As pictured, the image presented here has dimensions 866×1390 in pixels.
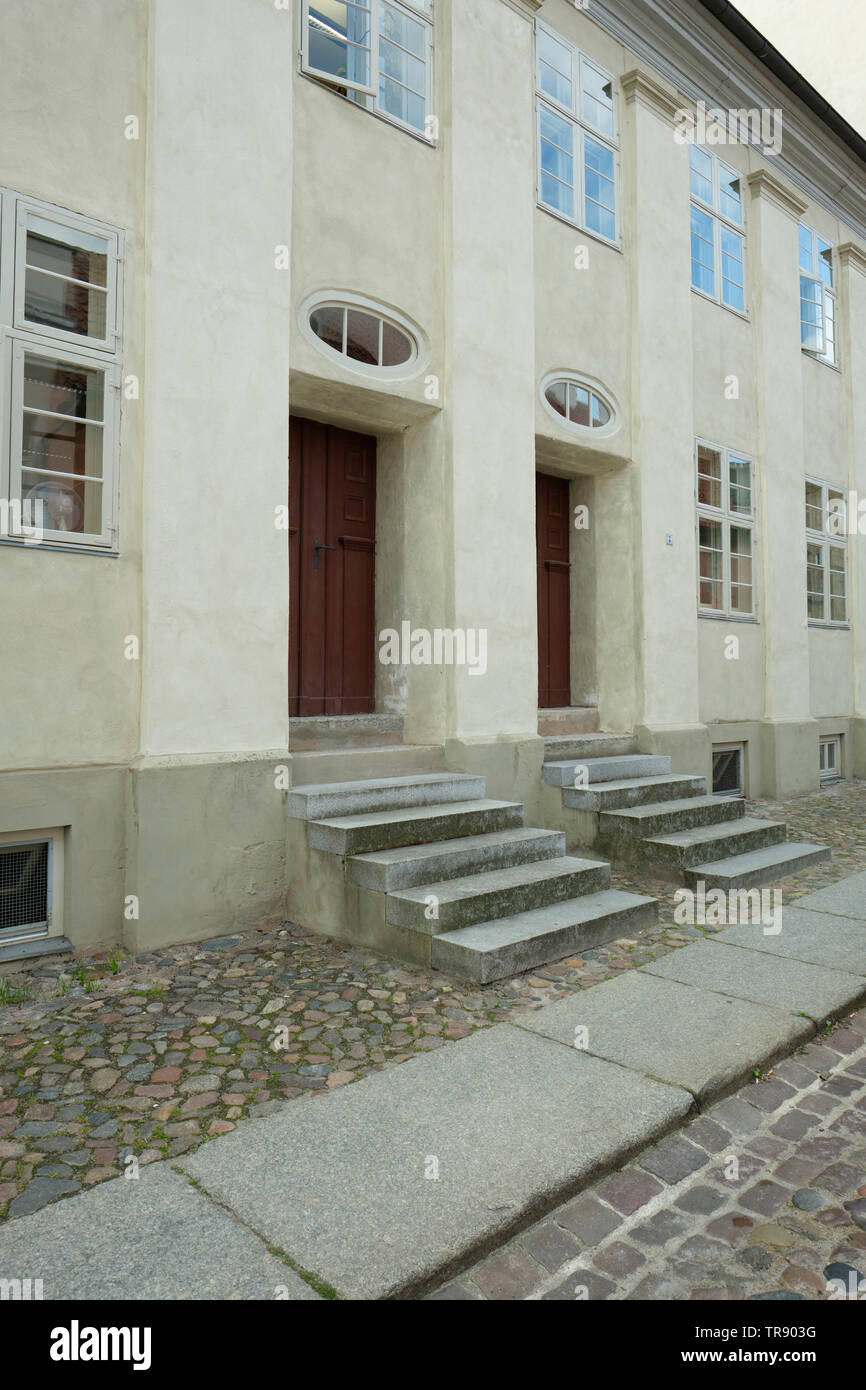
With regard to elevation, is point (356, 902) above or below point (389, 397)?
below

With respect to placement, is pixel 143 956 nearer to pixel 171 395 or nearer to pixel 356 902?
pixel 356 902

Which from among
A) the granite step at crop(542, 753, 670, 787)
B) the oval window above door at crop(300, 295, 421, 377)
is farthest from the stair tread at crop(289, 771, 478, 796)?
the oval window above door at crop(300, 295, 421, 377)

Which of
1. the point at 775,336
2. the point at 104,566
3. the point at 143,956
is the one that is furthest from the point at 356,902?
the point at 775,336

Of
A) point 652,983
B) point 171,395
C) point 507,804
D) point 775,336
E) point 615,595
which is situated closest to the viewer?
point 652,983

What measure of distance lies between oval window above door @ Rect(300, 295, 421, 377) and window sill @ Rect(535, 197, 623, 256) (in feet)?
7.48

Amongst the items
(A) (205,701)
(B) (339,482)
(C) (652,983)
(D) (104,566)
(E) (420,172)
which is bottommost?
(C) (652,983)

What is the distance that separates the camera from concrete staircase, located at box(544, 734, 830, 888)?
614 centimetres

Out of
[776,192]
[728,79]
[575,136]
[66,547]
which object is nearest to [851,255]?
[776,192]

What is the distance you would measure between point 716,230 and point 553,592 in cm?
502

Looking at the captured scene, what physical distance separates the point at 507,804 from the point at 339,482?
2.98 metres

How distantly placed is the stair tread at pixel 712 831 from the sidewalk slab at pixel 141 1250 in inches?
178

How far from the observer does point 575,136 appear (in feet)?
26.3

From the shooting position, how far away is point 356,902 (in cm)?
478

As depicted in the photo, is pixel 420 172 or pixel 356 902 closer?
pixel 356 902
